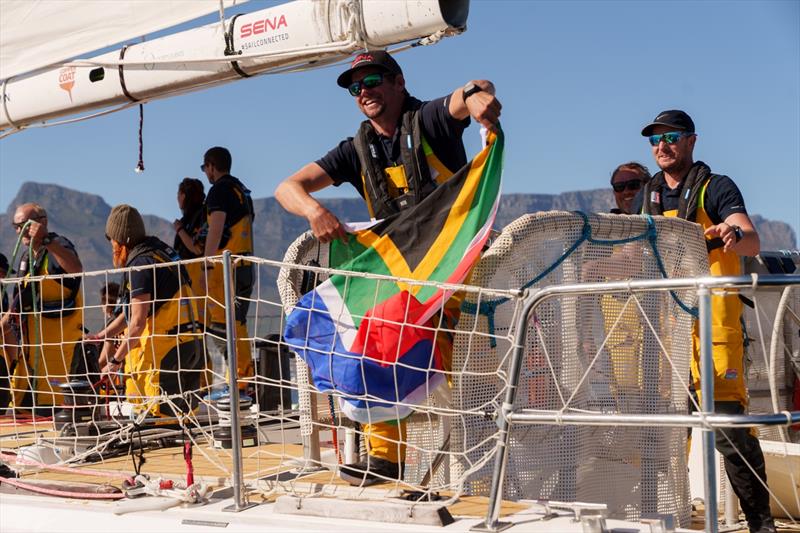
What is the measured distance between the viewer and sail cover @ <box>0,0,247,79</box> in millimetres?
5027

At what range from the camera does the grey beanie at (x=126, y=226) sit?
5828mm

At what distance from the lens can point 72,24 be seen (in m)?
5.23

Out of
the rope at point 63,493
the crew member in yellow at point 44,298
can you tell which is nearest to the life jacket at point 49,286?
the crew member in yellow at point 44,298

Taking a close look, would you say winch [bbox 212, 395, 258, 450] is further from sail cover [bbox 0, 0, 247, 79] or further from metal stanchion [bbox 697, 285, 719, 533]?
metal stanchion [bbox 697, 285, 719, 533]

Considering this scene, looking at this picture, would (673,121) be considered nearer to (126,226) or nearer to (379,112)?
(379,112)

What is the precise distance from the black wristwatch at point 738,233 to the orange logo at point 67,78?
11.9ft

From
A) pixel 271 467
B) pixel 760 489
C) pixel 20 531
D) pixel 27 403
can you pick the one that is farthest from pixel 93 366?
pixel 760 489

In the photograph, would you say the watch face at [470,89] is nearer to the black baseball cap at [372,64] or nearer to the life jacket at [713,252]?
the black baseball cap at [372,64]

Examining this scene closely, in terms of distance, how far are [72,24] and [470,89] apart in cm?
250

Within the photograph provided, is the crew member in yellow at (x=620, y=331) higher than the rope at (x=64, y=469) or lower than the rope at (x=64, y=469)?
higher

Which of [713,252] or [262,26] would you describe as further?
[262,26]

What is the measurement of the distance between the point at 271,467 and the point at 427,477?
1117mm

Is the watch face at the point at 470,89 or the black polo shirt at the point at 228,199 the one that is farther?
the black polo shirt at the point at 228,199

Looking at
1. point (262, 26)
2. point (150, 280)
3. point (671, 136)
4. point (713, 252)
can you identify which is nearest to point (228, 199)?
point (150, 280)
